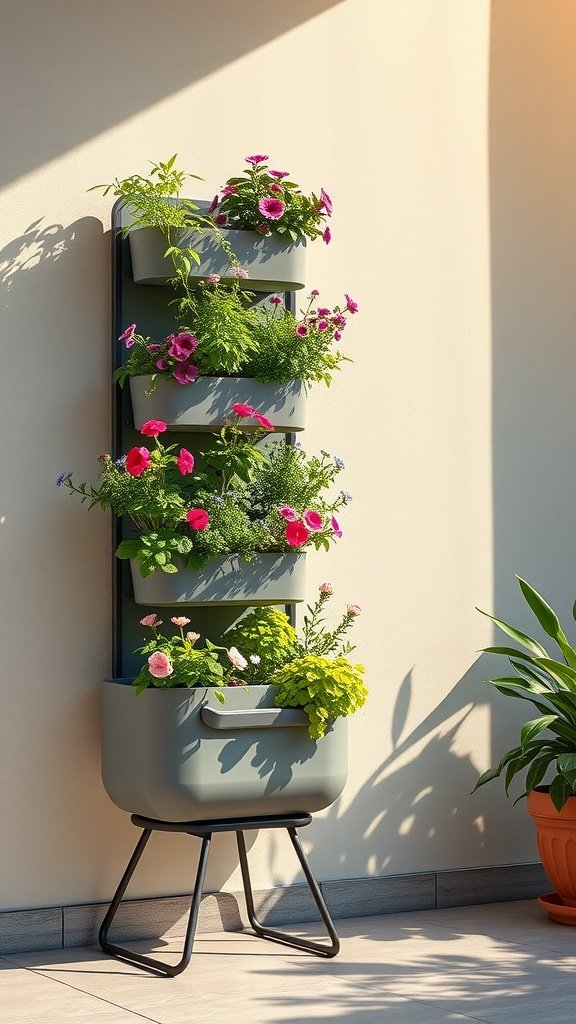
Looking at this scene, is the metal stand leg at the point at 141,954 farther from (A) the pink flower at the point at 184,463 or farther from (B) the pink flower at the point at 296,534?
(A) the pink flower at the point at 184,463

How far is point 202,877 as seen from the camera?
10.6 feet

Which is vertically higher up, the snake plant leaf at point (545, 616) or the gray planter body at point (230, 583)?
the gray planter body at point (230, 583)

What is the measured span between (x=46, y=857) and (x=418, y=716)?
1208mm

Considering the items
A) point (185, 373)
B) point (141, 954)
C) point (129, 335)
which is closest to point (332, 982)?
point (141, 954)

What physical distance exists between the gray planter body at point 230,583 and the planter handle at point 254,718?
29cm

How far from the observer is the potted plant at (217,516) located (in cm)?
328

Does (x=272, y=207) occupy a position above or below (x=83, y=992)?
above

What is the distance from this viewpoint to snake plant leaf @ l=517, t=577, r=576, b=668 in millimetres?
3946

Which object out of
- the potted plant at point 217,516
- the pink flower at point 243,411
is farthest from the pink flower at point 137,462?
the pink flower at point 243,411

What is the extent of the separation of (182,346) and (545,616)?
1409mm

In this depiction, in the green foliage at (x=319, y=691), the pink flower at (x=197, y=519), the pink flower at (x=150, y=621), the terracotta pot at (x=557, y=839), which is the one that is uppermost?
the pink flower at (x=197, y=519)

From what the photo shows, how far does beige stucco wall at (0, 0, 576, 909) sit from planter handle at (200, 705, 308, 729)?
0.46m

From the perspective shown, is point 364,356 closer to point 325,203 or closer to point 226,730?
point 325,203

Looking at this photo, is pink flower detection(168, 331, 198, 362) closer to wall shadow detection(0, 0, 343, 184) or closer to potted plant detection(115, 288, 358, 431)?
potted plant detection(115, 288, 358, 431)
